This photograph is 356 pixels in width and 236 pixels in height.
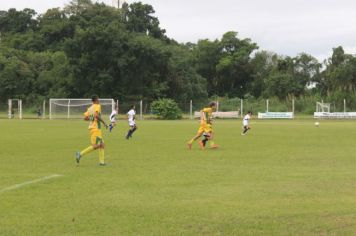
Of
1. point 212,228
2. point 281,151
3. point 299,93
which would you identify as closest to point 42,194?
point 212,228

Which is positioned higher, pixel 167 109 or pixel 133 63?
pixel 133 63

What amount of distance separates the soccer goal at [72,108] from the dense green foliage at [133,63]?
653 cm

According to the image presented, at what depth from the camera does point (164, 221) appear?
7.66m

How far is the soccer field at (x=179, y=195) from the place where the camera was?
7.38 meters

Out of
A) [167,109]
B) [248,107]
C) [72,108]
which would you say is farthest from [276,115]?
[72,108]

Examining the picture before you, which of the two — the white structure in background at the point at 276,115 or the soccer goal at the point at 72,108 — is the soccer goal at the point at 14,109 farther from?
the white structure in background at the point at 276,115

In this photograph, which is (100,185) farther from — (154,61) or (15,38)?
(15,38)

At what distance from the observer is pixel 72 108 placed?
59.7 metres

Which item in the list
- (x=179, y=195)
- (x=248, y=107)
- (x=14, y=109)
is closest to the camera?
(x=179, y=195)

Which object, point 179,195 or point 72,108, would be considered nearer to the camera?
point 179,195

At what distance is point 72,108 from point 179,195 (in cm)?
5131

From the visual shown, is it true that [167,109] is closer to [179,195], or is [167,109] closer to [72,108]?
[72,108]

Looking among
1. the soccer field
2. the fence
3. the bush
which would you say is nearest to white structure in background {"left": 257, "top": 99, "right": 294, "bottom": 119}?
the fence

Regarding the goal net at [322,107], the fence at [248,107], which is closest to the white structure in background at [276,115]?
the fence at [248,107]
